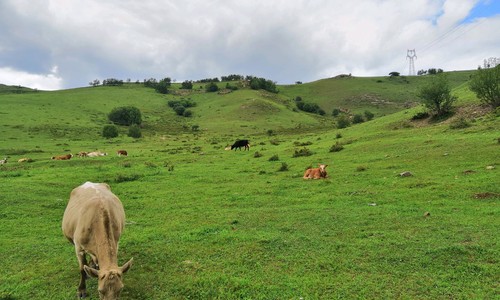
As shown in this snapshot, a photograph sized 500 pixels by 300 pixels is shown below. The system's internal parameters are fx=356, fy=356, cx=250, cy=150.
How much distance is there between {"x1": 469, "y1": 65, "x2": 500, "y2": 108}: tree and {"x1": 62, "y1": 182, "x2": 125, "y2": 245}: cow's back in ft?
128

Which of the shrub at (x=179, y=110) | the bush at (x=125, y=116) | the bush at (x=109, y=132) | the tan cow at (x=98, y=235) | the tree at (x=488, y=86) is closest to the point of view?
the tan cow at (x=98, y=235)

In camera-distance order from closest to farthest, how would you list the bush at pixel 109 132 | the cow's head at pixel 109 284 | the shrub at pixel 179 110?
the cow's head at pixel 109 284, the bush at pixel 109 132, the shrub at pixel 179 110

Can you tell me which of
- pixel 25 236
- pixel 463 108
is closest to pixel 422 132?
pixel 463 108

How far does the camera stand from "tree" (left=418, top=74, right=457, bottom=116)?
38.9m

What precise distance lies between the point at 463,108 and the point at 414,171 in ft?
78.6

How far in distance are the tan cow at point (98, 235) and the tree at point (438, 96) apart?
38640mm

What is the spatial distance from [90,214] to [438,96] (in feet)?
131

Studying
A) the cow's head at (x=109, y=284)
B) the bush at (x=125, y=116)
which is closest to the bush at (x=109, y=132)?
the bush at (x=125, y=116)

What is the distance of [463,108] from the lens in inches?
1532

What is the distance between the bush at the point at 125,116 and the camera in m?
86.2

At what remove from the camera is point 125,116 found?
86.4 m

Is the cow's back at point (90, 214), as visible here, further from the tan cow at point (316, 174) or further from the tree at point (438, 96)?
the tree at point (438, 96)

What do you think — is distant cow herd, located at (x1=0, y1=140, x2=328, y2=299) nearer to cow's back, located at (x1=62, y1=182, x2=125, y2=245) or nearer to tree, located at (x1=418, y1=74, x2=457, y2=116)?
cow's back, located at (x1=62, y1=182, x2=125, y2=245)

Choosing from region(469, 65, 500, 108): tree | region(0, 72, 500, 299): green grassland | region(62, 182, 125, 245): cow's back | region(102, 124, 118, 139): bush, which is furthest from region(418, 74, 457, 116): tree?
region(102, 124, 118, 139): bush
